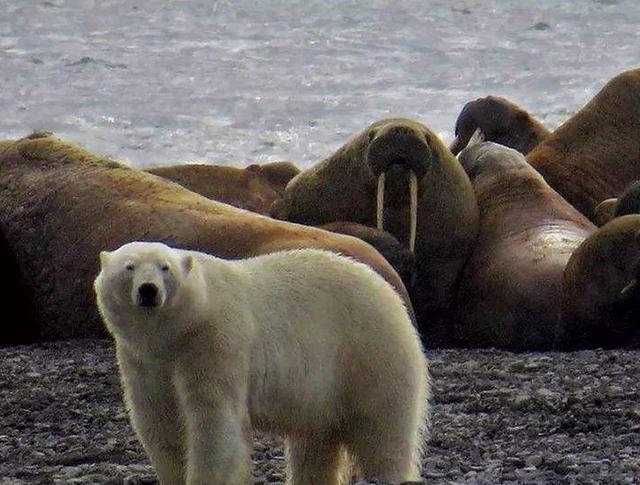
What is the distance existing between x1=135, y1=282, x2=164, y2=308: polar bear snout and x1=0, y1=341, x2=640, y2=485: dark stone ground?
876 millimetres

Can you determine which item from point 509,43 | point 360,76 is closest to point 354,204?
point 360,76

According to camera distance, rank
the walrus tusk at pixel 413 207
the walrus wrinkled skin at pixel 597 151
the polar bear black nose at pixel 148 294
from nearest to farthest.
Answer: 1. the polar bear black nose at pixel 148 294
2. the walrus tusk at pixel 413 207
3. the walrus wrinkled skin at pixel 597 151

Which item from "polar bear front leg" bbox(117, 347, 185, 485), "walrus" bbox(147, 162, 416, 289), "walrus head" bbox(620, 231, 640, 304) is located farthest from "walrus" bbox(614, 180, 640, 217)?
"polar bear front leg" bbox(117, 347, 185, 485)

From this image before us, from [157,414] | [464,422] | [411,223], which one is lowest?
[411,223]

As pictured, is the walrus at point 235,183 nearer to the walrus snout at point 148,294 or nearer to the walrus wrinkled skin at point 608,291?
the walrus wrinkled skin at point 608,291

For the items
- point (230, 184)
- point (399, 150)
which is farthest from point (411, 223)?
point (230, 184)

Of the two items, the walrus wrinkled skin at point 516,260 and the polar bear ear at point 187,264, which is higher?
the polar bear ear at point 187,264

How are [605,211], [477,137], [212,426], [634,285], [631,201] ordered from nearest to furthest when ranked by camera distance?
[212,426] < [634,285] < [631,201] < [605,211] < [477,137]

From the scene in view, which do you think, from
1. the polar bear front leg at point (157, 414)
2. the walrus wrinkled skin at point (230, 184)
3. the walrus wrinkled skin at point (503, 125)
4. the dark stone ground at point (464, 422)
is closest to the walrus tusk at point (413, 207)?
the walrus wrinkled skin at point (230, 184)

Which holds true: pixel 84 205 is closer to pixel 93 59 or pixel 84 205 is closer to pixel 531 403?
pixel 531 403

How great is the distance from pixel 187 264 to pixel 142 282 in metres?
0.21

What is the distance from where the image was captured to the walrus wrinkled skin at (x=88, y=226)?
7.30 m

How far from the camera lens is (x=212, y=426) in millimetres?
4199

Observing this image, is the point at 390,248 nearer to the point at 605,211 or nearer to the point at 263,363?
the point at 605,211
